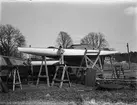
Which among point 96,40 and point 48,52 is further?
point 96,40

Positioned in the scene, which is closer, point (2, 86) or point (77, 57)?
point (2, 86)

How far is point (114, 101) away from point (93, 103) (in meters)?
0.87

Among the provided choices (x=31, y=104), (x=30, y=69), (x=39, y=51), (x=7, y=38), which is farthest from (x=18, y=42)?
(x=31, y=104)

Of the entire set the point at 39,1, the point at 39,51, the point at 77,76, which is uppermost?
the point at 39,1

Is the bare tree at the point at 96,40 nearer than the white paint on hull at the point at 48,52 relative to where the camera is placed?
No

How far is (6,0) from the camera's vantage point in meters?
5.74

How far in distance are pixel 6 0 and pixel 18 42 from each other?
97.2 ft

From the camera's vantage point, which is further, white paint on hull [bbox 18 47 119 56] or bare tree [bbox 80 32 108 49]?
bare tree [bbox 80 32 108 49]

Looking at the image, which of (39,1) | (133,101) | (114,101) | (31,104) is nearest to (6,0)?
(39,1)

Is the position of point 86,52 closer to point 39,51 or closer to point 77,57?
point 77,57

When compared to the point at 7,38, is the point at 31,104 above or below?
below

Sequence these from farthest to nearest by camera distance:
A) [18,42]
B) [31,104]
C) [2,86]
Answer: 1. [18,42]
2. [2,86]
3. [31,104]

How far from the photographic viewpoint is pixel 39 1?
5.81 m

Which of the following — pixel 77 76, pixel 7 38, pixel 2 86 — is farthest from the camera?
pixel 7 38
